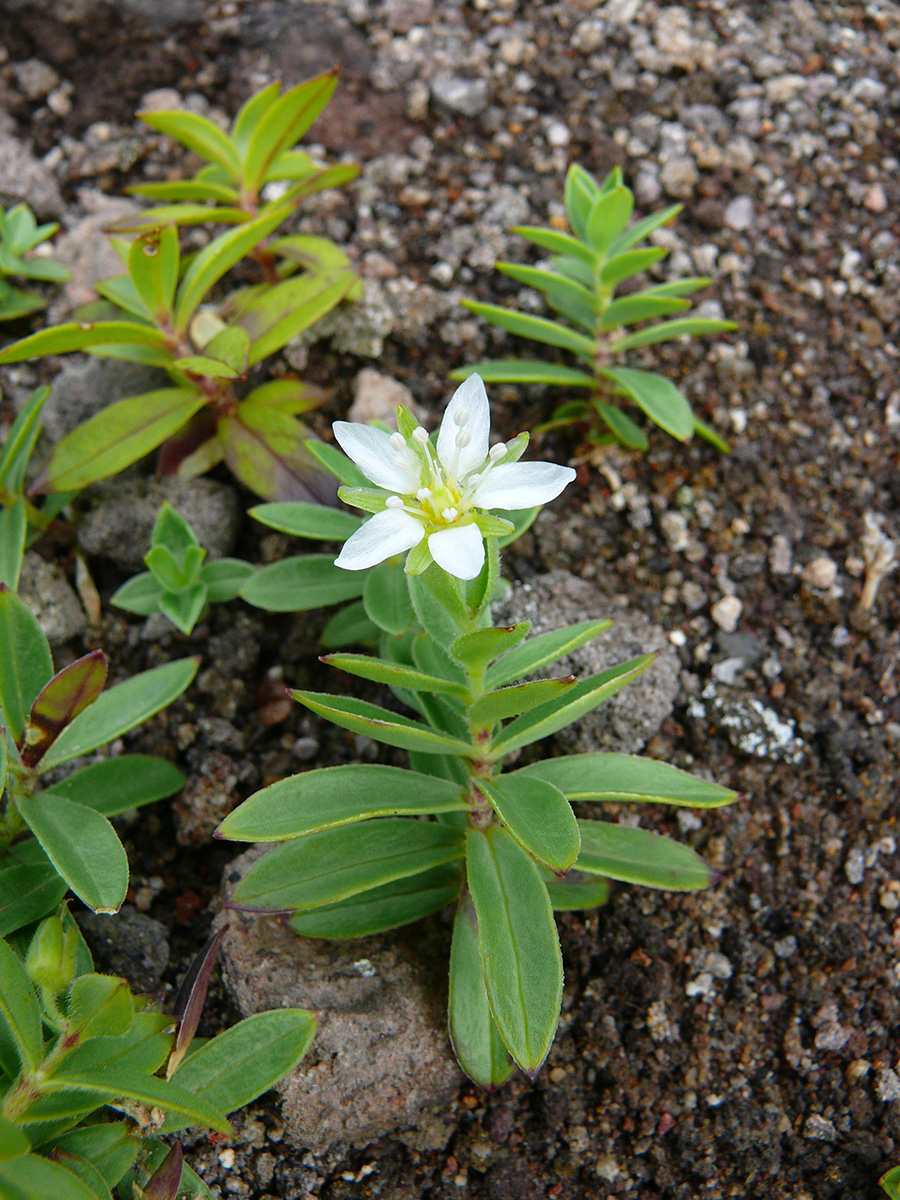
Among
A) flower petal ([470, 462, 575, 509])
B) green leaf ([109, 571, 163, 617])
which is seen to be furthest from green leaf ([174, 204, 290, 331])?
flower petal ([470, 462, 575, 509])

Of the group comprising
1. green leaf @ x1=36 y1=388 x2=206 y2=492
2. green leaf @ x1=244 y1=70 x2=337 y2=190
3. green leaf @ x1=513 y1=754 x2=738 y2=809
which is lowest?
green leaf @ x1=513 y1=754 x2=738 y2=809

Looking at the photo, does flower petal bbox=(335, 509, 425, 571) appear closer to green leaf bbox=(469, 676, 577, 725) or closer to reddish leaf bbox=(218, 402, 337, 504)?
green leaf bbox=(469, 676, 577, 725)

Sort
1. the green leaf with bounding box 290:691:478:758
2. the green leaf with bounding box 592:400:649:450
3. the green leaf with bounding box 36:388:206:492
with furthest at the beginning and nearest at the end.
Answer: the green leaf with bounding box 592:400:649:450
the green leaf with bounding box 36:388:206:492
the green leaf with bounding box 290:691:478:758

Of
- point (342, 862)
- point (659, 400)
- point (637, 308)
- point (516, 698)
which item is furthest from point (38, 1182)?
point (637, 308)

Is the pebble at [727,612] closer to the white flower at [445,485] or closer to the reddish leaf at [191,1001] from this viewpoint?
the white flower at [445,485]

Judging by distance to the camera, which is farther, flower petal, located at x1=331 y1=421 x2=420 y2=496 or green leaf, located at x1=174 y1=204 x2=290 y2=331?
green leaf, located at x1=174 y1=204 x2=290 y2=331

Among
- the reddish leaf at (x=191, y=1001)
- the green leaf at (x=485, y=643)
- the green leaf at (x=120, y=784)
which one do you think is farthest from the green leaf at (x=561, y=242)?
the reddish leaf at (x=191, y=1001)

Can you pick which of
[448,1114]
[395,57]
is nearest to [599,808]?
[448,1114]
